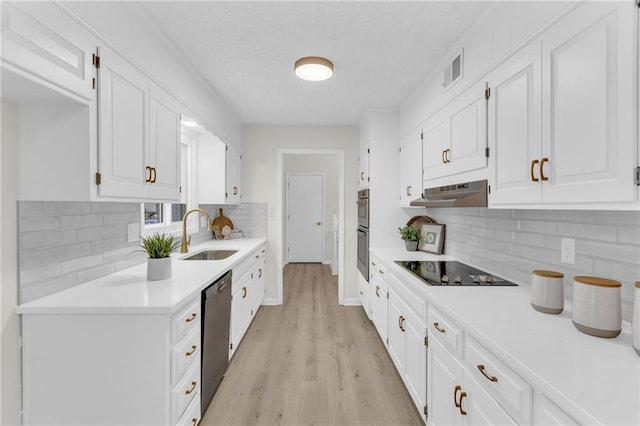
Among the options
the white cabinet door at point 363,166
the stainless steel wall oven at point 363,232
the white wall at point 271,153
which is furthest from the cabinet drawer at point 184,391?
the white cabinet door at point 363,166

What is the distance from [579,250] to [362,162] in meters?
2.64

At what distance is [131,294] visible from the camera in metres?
1.52

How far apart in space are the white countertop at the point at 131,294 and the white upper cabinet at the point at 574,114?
172 cm

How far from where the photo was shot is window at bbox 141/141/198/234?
2.61 metres

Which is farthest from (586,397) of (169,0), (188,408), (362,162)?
(362,162)

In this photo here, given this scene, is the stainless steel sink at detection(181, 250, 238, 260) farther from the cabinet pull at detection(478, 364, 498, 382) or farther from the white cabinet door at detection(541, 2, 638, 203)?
the white cabinet door at detection(541, 2, 638, 203)

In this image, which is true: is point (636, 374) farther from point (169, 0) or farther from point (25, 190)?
point (169, 0)

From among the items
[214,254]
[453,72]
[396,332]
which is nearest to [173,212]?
[214,254]

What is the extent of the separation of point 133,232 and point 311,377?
1.72 m

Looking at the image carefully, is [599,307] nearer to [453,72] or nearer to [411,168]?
[453,72]

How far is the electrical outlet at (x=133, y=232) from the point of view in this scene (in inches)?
80.7

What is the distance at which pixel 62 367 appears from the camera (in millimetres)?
1337

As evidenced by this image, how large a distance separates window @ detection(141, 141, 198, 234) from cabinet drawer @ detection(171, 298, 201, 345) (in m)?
0.99

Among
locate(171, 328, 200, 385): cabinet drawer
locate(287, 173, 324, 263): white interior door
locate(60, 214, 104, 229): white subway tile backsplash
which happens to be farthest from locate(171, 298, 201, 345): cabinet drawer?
locate(287, 173, 324, 263): white interior door
